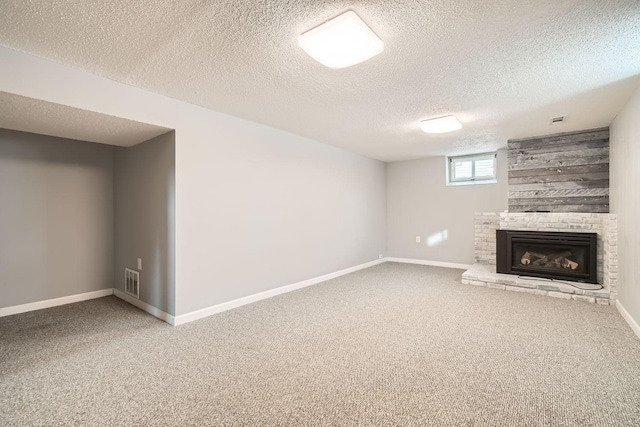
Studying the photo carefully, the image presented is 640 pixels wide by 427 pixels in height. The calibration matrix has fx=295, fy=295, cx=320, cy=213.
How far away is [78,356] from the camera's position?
7.57 feet

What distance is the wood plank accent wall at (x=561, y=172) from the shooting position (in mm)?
4066

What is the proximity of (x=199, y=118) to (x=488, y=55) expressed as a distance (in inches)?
107

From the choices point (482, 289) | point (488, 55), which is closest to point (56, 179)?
point (488, 55)

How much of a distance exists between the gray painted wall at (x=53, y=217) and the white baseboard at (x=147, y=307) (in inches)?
13.8

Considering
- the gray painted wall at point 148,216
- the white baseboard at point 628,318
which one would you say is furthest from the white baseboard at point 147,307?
the white baseboard at point 628,318

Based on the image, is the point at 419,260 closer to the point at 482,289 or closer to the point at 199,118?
the point at 482,289

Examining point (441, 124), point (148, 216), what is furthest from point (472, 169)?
point (148, 216)

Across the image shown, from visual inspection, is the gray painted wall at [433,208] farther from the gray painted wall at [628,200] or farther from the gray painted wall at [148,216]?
the gray painted wall at [148,216]

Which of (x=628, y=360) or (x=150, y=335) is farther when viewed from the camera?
(x=150, y=335)

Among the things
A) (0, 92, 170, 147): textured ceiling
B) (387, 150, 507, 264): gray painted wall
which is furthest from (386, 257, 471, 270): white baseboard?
(0, 92, 170, 147): textured ceiling

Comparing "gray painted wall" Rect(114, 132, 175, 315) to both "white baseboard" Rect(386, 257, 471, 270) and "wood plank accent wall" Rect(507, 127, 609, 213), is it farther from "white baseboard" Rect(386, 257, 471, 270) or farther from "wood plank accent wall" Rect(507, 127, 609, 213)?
"wood plank accent wall" Rect(507, 127, 609, 213)

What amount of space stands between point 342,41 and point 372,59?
0.50 m

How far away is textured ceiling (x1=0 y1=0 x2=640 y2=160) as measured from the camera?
1.66m

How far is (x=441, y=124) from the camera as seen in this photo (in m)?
3.53
